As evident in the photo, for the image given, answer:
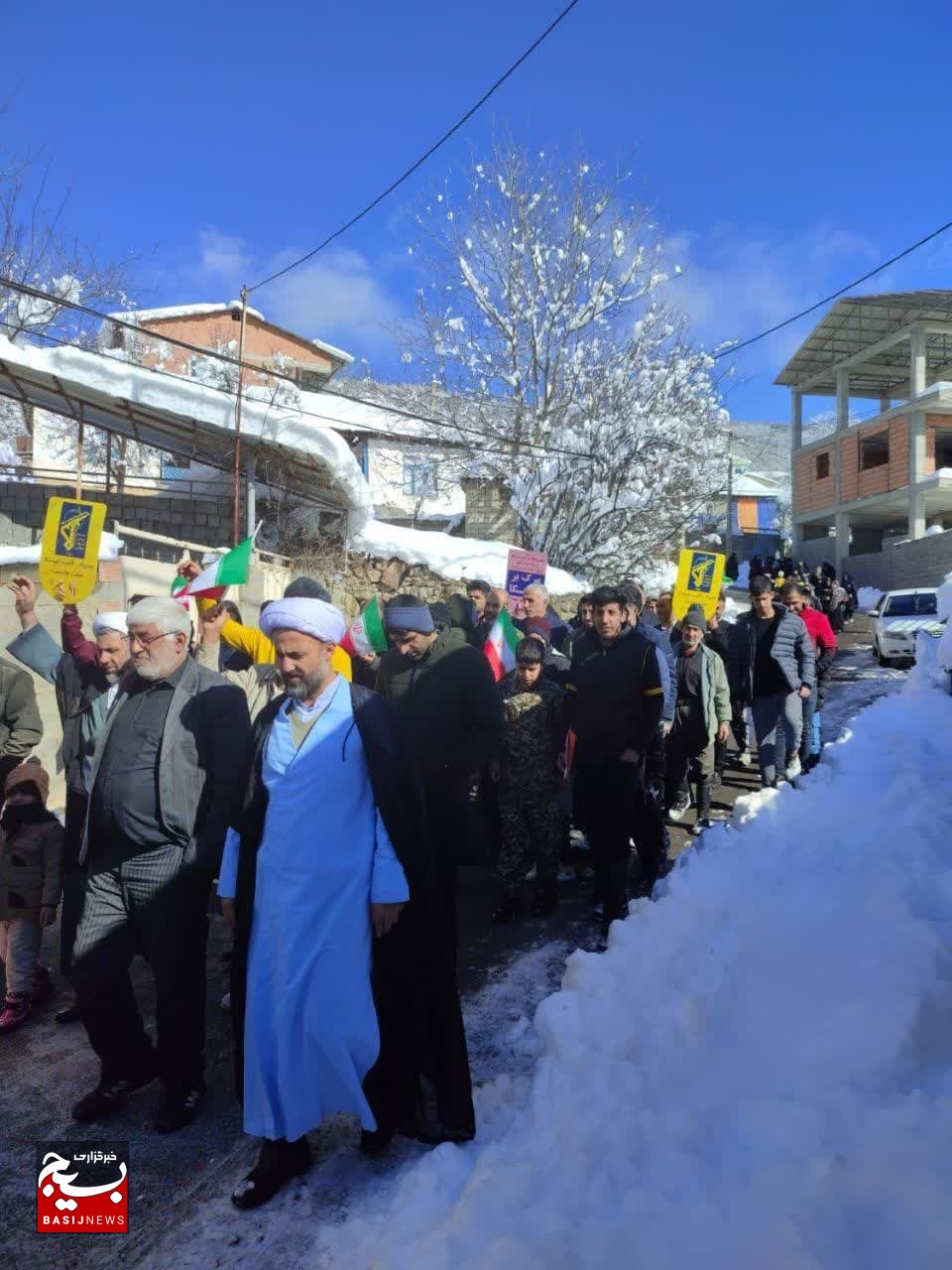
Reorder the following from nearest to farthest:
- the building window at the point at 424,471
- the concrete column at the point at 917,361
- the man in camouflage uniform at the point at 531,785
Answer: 1. the man in camouflage uniform at the point at 531,785
2. the building window at the point at 424,471
3. the concrete column at the point at 917,361

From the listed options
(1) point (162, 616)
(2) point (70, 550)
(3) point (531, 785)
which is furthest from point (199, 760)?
(2) point (70, 550)

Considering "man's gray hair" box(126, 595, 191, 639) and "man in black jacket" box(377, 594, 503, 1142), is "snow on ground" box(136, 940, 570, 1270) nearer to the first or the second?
"man in black jacket" box(377, 594, 503, 1142)

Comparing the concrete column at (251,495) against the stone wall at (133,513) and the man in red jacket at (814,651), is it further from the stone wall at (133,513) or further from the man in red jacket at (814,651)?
the man in red jacket at (814,651)

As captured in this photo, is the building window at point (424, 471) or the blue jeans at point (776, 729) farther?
the building window at point (424, 471)

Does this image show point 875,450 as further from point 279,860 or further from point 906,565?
point 279,860

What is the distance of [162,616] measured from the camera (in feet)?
10.9

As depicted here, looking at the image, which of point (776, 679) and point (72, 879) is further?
point (776, 679)

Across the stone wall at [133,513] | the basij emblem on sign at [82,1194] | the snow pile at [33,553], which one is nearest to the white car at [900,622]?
the snow pile at [33,553]

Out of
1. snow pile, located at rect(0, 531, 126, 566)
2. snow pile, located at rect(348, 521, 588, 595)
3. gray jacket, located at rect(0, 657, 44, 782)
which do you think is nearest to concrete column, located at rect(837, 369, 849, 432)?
snow pile, located at rect(348, 521, 588, 595)

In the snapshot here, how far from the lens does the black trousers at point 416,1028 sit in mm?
2885

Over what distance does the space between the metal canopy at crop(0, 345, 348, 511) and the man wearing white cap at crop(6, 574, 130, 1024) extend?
10.6 meters

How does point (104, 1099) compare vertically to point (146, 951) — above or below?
below

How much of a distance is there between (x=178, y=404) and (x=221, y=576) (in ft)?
34.5

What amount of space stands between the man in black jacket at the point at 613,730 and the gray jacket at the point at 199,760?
90.0 inches
